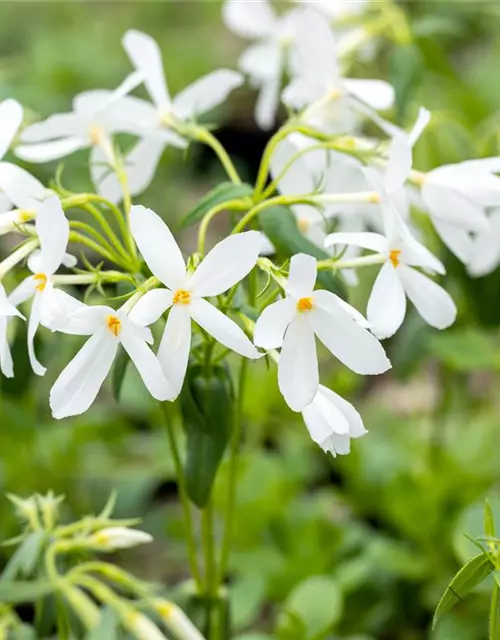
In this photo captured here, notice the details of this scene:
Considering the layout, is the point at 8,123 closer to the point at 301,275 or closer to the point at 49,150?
the point at 49,150

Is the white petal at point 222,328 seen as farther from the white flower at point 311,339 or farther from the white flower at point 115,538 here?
the white flower at point 115,538

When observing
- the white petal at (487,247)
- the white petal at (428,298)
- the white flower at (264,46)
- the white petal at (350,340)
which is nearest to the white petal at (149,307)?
the white petal at (350,340)

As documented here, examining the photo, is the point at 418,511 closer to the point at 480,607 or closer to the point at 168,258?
the point at 480,607

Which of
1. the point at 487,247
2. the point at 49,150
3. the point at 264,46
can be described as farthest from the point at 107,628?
the point at 264,46

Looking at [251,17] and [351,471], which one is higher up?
[251,17]

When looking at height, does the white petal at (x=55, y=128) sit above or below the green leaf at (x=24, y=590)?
above

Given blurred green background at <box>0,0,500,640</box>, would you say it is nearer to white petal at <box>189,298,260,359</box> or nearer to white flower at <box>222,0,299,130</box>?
white flower at <box>222,0,299,130</box>
